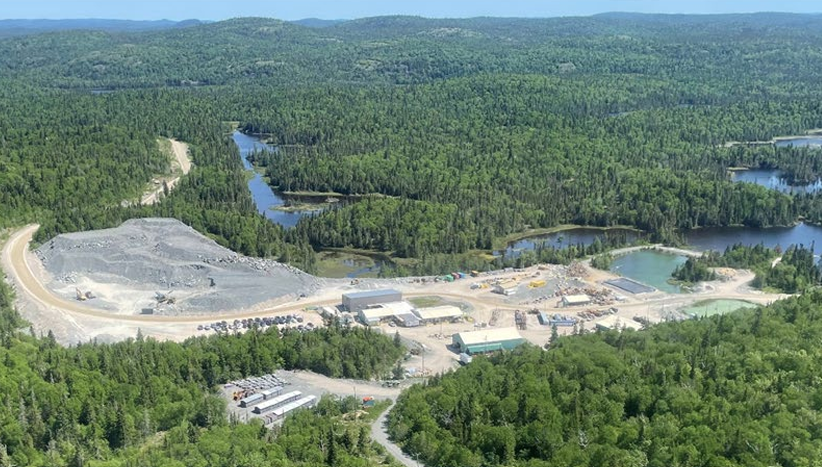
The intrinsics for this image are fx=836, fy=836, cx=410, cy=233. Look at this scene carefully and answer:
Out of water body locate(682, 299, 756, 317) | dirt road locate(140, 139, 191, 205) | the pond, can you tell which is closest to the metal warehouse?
the pond

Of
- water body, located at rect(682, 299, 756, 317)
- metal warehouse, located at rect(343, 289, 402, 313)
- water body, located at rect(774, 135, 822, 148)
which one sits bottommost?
water body, located at rect(774, 135, 822, 148)

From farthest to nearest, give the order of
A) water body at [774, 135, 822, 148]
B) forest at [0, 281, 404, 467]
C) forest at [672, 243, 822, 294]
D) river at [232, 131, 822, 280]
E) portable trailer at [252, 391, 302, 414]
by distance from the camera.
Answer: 1. water body at [774, 135, 822, 148]
2. river at [232, 131, 822, 280]
3. forest at [672, 243, 822, 294]
4. portable trailer at [252, 391, 302, 414]
5. forest at [0, 281, 404, 467]

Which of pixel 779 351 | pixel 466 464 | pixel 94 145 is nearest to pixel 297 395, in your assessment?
pixel 466 464

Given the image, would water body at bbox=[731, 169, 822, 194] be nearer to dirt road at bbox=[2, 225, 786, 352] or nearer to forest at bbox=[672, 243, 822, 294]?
forest at bbox=[672, 243, 822, 294]

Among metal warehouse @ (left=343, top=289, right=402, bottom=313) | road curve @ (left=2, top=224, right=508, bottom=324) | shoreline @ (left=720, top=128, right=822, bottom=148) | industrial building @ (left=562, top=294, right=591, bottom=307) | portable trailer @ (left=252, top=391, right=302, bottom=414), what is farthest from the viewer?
shoreline @ (left=720, top=128, right=822, bottom=148)

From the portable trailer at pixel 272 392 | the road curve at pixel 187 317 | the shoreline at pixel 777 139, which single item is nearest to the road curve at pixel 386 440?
the portable trailer at pixel 272 392

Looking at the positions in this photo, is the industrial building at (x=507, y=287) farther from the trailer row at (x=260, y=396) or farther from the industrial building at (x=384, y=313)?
the trailer row at (x=260, y=396)

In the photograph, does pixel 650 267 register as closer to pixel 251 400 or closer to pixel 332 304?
pixel 332 304
